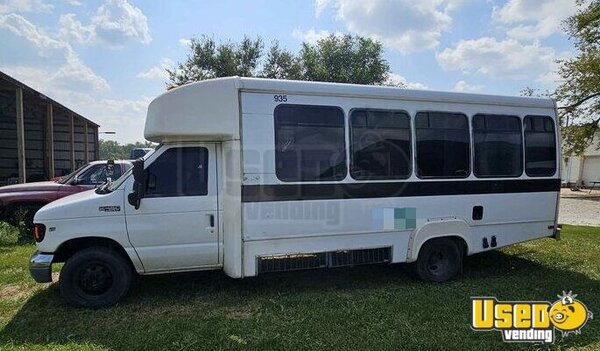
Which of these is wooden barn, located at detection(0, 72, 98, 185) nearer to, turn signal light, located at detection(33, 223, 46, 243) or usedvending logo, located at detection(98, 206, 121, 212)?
turn signal light, located at detection(33, 223, 46, 243)

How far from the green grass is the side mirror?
1.37 meters

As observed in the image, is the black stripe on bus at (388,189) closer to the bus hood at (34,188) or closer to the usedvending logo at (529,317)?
the usedvending logo at (529,317)

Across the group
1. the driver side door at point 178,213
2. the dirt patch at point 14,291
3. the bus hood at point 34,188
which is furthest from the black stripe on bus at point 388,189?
Answer: the bus hood at point 34,188

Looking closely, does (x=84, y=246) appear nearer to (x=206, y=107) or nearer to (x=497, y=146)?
(x=206, y=107)

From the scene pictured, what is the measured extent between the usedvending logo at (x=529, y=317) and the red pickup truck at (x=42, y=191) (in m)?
8.00

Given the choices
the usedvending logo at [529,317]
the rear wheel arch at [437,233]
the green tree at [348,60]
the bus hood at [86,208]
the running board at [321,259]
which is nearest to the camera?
the usedvending logo at [529,317]

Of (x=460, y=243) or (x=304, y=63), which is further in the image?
(x=304, y=63)

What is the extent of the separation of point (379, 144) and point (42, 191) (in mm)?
8123

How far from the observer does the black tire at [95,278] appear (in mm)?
4871

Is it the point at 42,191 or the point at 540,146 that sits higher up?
the point at 540,146

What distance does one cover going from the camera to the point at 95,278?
16.3 feet

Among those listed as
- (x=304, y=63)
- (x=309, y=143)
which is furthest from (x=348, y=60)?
(x=309, y=143)

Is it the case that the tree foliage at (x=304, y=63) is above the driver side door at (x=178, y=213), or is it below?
above

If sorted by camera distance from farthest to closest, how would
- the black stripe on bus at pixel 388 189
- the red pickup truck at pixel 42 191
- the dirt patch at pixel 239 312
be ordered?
the red pickup truck at pixel 42 191 < the black stripe on bus at pixel 388 189 < the dirt patch at pixel 239 312
